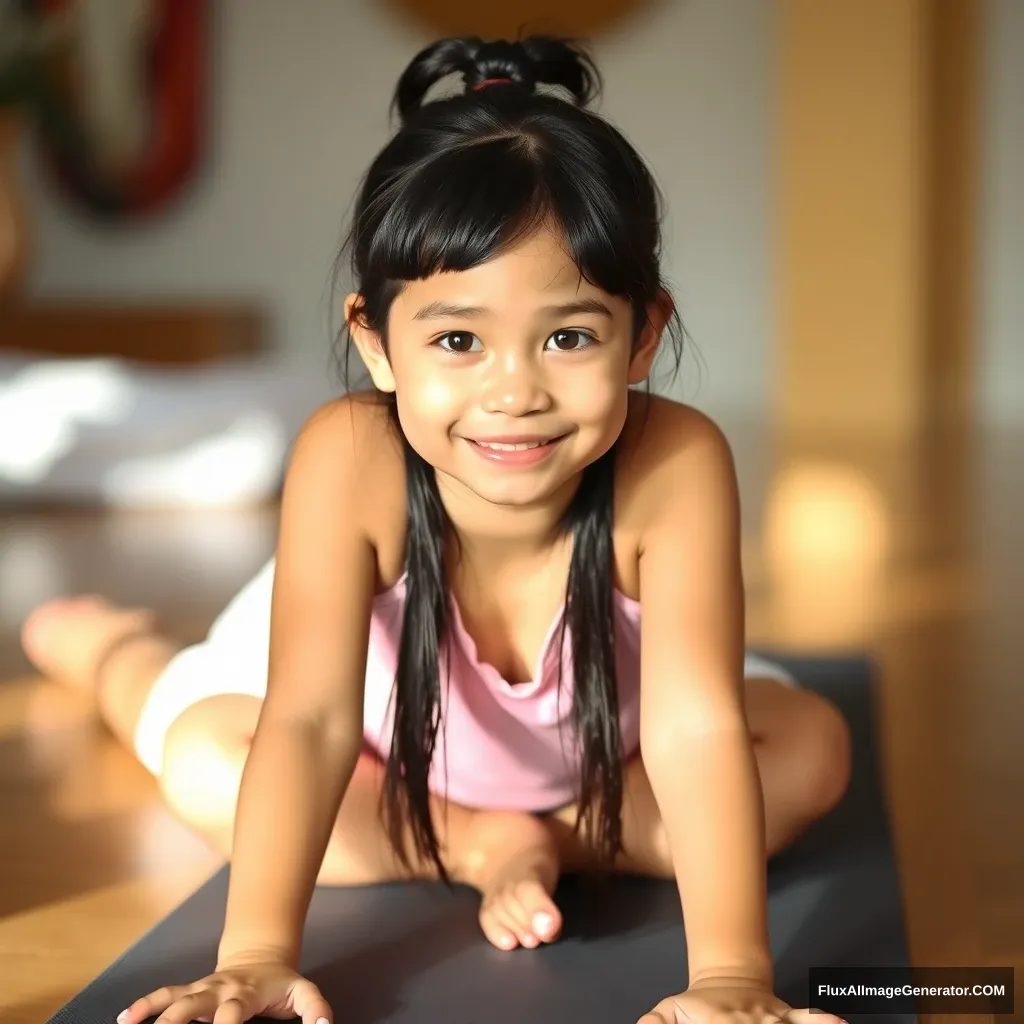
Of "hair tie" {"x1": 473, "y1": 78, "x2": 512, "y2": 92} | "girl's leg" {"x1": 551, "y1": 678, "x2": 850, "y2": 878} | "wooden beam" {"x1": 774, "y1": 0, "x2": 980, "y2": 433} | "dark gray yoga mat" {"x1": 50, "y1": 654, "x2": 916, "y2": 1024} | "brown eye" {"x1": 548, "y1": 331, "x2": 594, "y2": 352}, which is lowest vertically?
"dark gray yoga mat" {"x1": 50, "y1": 654, "x2": 916, "y2": 1024}

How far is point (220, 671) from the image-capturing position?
1310 millimetres

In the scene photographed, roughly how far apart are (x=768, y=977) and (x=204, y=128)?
158 inches

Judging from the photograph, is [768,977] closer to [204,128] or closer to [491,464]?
[491,464]

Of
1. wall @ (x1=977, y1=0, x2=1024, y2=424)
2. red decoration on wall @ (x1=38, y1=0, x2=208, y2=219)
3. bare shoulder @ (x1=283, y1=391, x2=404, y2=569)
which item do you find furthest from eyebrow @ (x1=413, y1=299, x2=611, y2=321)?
red decoration on wall @ (x1=38, y1=0, x2=208, y2=219)

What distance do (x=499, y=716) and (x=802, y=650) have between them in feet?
2.42

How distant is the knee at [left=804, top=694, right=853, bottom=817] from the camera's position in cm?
112

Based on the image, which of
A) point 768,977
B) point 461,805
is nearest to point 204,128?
point 461,805

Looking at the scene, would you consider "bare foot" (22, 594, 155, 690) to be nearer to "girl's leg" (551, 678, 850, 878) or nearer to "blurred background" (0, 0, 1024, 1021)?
"blurred background" (0, 0, 1024, 1021)

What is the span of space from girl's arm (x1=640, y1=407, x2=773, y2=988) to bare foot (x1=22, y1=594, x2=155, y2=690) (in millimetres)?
765

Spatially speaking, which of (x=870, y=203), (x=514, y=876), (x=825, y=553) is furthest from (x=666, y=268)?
(x=514, y=876)

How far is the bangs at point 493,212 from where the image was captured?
2.81 ft

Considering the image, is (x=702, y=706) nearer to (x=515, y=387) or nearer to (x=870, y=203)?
(x=515, y=387)

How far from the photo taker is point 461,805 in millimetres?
1146

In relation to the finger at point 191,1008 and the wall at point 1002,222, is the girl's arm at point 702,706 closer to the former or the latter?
the finger at point 191,1008
